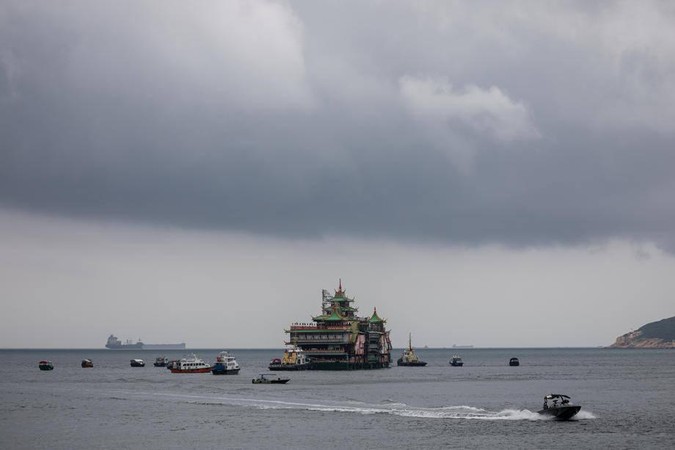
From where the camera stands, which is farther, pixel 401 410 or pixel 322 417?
pixel 401 410

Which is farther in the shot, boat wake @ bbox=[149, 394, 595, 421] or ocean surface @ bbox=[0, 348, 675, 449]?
boat wake @ bbox=[149, 394, 595, 421]

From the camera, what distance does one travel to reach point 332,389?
149875 millimetres

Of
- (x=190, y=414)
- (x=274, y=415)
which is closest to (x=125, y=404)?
(x=190, y=414)

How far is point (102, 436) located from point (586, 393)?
9369cm

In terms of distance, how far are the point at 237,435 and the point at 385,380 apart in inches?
3878

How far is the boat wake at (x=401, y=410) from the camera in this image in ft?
349

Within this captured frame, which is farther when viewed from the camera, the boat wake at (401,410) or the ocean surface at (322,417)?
the boat wake at (401,410)

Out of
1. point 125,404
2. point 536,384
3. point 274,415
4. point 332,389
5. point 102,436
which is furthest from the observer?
point 536,384

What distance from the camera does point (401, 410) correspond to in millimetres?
112625

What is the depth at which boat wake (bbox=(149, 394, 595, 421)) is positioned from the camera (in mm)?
106375

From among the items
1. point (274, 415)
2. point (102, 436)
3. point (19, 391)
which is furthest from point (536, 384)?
point (102, 436)

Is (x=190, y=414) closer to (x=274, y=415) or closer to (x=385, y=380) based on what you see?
(x=274, y=415)

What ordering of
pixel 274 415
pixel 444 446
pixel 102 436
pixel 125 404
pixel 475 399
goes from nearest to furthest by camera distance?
pixel 444 446 < pixel 102 436 < pixel 274 415 < pixel 125 404 < pixel 475 399

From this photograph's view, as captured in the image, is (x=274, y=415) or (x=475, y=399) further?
(x=475, y=399)
